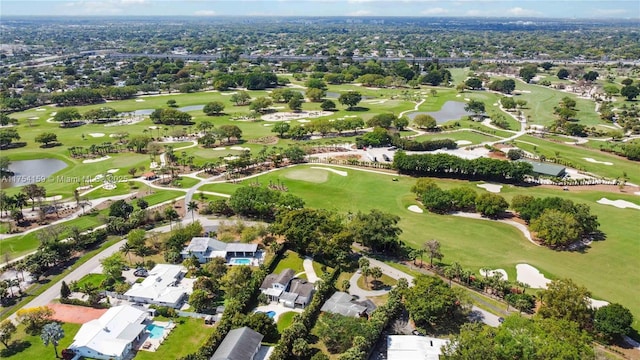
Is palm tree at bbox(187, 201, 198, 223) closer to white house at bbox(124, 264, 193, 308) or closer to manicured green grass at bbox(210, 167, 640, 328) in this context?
manicured green grass at bbox(210, 167, 640, 328)

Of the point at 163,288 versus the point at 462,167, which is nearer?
the point at 163,288

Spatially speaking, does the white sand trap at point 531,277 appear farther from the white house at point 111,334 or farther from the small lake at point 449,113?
the small lake at point 449,113

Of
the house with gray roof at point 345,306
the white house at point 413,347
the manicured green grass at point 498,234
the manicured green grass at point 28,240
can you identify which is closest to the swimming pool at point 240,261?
the house with gray roof at point 345,306

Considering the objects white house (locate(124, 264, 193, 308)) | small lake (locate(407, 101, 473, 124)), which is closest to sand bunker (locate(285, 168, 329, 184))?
white house (locate(124, 264, 193, 308))

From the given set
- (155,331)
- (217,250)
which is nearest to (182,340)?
(155,331)

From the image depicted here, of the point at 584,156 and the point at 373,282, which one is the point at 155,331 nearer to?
the point at 373,282
